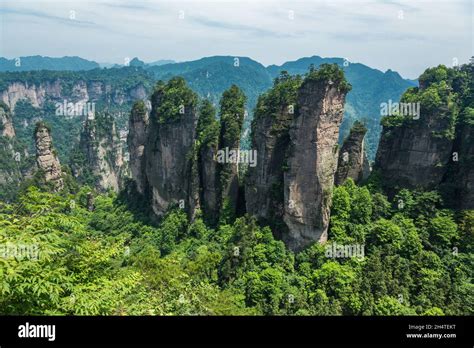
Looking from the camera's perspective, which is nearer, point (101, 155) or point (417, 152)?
point (417, 152)

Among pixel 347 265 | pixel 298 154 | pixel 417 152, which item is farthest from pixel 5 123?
pixel 417 152

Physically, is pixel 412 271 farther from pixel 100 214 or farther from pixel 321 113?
pixel 100 214

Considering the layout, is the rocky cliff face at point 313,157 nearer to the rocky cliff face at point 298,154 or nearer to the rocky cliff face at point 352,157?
the rocky cliff face at point 298,154

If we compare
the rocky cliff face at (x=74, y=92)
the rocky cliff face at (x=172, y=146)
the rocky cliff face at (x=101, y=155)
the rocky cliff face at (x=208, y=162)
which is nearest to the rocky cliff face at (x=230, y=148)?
the rocky cliff face at (x=208, y=162)

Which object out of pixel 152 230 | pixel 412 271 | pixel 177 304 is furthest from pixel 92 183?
pixel 177 304

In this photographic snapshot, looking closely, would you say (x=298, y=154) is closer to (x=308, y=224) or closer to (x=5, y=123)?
(x=308, y=224)

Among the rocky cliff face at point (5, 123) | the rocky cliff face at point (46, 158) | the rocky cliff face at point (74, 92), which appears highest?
the rocky cliff face at point (74, 92)

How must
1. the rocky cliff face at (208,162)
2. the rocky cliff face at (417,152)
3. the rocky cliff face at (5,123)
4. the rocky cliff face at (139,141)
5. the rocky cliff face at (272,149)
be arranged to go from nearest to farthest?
the rocky cliff face at (417,152)
the rocky cliff face at (272,149)
the rocky cliff face at (208,162)
the rocky cliff face at (139,141)
the rocky cliff face at (5,123)

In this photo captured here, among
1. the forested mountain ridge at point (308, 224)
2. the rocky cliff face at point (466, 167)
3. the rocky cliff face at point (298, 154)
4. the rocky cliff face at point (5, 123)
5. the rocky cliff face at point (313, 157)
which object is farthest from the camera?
the rocky cliff face at point (5, 123)
